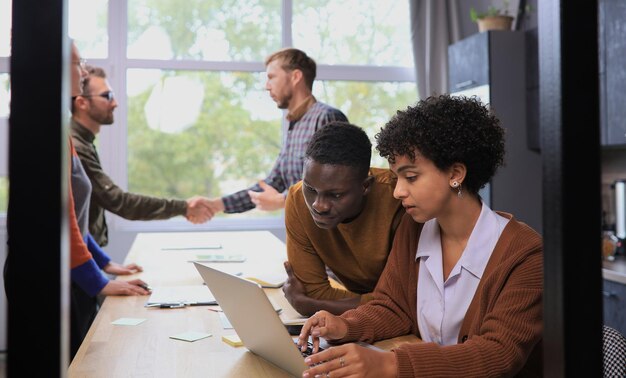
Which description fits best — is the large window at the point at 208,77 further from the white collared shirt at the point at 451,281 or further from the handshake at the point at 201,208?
the white collared shirt at the point at 451,281

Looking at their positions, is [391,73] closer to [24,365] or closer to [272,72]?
[272,72]

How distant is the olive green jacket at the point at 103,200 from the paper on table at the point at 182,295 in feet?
3.56

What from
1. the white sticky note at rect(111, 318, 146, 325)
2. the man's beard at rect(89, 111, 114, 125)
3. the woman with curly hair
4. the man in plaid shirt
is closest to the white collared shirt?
the woman with curly hair

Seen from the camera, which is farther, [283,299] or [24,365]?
[283,299]

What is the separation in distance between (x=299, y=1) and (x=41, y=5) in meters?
5.14

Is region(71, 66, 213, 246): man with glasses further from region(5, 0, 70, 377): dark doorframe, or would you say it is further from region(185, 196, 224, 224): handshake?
region(5, 0, 70, 377): dark doorframe

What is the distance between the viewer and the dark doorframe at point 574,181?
55 cm

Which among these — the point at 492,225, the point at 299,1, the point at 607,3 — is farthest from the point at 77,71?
the point at 299,1

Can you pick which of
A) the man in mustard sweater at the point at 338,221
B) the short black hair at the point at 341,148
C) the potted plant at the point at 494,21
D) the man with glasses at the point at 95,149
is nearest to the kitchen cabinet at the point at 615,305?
the man in mustard sweater at the point at 338,221

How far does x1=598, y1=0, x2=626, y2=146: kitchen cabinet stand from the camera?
361cm

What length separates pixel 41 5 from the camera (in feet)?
1.54

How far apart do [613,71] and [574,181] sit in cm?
345

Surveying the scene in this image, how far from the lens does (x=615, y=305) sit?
334cm

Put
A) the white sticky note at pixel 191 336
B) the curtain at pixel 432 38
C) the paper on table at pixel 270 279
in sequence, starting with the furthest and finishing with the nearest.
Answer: the curtain at pixel 432 38, the paper on table at pixel 270 279, the white sticky note at pixel 191 336
